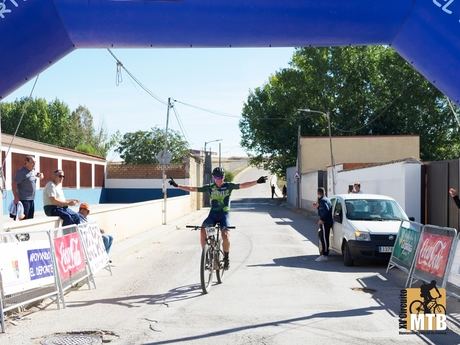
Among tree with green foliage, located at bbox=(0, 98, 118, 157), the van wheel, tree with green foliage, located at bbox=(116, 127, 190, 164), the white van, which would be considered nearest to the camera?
the white van

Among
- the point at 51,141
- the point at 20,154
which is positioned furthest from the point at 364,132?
the point at 51,141

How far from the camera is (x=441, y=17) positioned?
20.1ft

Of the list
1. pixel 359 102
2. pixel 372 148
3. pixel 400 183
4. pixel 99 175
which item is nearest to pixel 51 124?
pixel 99 175

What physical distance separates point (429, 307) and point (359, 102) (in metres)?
50.4

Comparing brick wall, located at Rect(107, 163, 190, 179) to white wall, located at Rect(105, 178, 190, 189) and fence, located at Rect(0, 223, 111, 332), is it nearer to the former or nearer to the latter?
white wall, located at Rect(105, 178, 190, 189)

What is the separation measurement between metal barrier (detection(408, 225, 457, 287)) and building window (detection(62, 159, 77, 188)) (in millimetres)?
38494

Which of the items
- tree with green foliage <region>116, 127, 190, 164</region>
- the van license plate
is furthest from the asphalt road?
tree with green foliage <region>116, 127, 190, 164</region>

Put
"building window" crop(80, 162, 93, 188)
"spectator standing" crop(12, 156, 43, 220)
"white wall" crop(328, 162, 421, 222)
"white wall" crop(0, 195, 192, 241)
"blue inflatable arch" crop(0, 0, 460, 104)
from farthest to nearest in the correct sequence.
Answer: "building window" crop(80, 162, 93, 188) → "white wall" crop(328, 162, 421, 222) → "spectator standing" crop(12, 156, 43, 220) → "white wall" crop(0, 195, 192, 241) → "blue inflatable arch" crop(0, 0, 460, 104)

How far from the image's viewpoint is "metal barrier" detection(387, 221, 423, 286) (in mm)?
9758

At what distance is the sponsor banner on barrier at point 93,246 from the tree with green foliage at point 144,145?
5887 centimetres

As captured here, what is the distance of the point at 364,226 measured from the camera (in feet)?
39.9

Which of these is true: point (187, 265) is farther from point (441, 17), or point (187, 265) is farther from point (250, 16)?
point (441, 17)

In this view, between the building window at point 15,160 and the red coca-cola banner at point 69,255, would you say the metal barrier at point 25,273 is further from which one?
the building window at point 15,160

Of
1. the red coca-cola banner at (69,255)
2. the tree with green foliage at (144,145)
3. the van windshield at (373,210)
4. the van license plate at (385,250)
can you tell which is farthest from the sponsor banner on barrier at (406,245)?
the tree with green foliage at (144,145)
